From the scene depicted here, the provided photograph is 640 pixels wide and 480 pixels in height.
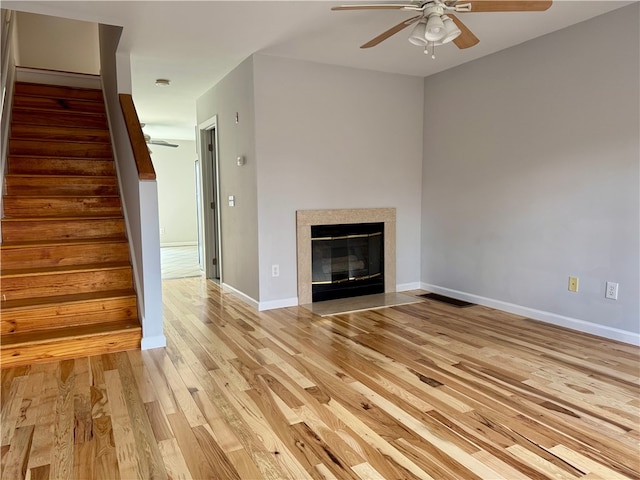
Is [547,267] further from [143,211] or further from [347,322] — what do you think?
[143,211]

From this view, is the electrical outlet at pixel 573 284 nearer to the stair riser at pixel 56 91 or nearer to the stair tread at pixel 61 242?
the stair tread at pixel 61 242

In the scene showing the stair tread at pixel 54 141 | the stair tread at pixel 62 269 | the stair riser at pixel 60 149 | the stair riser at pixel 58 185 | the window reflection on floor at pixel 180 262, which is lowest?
the window reflection on floor at pixel 180 262

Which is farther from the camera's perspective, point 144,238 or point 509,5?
point 144,238

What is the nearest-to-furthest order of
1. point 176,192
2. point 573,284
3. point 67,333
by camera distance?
point 67,333 < point 573,284 < point 176,192

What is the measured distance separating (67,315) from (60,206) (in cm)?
126

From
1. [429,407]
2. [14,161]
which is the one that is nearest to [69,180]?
[14,161]

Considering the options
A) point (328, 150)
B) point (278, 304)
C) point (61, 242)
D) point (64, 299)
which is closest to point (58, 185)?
point (61, 242)

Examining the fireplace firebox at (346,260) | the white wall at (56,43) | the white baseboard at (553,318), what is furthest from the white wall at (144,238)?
the white wall at (56,43)

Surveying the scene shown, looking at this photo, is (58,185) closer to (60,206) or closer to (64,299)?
(60,206)

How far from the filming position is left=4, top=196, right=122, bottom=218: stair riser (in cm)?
370

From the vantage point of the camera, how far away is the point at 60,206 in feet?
12.7

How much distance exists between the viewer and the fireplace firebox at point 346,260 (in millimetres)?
4488

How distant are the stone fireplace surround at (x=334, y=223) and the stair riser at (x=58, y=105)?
283cm

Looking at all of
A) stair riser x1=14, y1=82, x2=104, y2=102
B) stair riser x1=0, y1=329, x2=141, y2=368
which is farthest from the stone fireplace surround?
stair riser x1=14, y1=82, x2=104, y2=102
